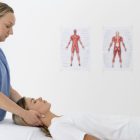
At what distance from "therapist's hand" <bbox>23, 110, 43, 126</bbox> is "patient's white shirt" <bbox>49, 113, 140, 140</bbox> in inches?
3.2

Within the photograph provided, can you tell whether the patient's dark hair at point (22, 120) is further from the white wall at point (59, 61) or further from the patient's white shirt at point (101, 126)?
the white wall at point (59, 61)

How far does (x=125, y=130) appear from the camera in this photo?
1760mm

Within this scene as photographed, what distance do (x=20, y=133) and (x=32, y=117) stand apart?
0.11 metres

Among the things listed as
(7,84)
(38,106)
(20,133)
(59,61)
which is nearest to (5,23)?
(7,84)

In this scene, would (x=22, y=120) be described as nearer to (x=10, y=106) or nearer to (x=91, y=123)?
(x=10, y=106)

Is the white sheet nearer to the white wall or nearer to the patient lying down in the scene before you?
the patient lying down

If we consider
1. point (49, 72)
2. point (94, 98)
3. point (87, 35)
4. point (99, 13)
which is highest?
point (99, 13)

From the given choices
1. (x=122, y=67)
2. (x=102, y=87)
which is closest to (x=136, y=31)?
(x=122, y=67)

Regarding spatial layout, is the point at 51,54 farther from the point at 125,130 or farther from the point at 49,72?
the point at 125,130

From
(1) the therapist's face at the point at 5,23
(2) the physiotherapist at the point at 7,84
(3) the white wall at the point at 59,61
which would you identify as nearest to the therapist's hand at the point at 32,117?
(2) the physiotherapist at the point at 7,84

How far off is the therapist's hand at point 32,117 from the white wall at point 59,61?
1279mm

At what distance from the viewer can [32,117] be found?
5.46 ft

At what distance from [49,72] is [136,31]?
81 cm

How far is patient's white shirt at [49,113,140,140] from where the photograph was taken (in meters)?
1.62
